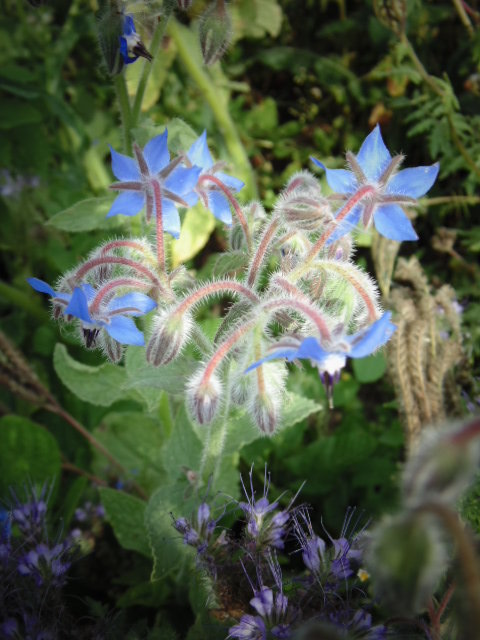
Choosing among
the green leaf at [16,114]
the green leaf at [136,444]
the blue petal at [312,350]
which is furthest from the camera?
the green leaf at [16,114]

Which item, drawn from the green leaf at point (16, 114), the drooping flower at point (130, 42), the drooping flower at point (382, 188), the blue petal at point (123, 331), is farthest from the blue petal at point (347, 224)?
the green leaf at point (16, 114)

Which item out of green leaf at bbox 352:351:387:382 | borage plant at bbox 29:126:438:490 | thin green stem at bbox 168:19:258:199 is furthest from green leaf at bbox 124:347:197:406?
thin green stem at bbox 168:19:258:199

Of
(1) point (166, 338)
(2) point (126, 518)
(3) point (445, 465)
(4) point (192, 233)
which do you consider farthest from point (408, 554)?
(4) point (192, 233)

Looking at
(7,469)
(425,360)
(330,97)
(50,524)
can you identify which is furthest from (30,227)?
(425,360)

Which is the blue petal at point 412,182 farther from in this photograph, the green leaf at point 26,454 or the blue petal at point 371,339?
the green leaf at point 26,454

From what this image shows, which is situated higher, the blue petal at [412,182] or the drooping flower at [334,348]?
the blue petal at [412,182]

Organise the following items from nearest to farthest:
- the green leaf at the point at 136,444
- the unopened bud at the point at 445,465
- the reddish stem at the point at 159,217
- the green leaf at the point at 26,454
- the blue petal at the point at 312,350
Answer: the unopened bud at the point at 445,465 → the blue petal at the point at 312,350 → the reddish stem at the point at 159,217 → the green leaf at the point at 26,454 → the green leaf at the point at 136,444
